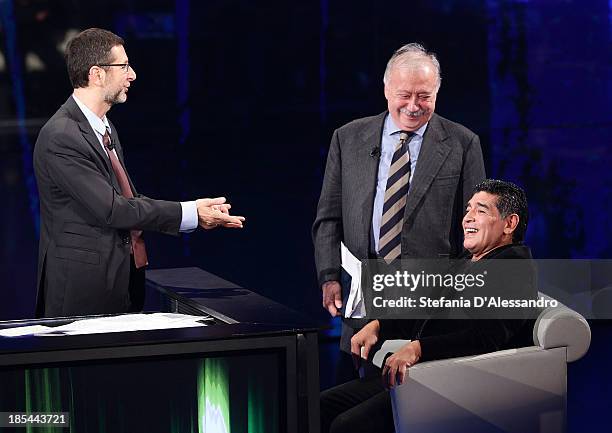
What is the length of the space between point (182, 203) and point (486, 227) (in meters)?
0.96

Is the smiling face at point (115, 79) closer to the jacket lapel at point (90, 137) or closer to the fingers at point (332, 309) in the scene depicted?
the jacket lapel at point (90, 137)

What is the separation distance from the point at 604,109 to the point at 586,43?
43 cm

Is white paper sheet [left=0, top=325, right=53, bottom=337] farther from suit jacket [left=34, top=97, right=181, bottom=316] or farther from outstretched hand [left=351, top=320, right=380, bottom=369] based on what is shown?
outstretched hand [left=351, top=320, right=380, bottom=369]

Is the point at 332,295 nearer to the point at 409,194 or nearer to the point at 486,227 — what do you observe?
the point at 409,194

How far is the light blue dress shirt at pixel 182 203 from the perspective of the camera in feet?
11.5

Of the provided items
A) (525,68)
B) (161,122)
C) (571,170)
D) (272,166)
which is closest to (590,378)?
(571,170)

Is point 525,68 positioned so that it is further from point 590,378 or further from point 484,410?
point 484,410

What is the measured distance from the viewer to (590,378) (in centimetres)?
540

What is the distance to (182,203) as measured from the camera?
3.52 metres

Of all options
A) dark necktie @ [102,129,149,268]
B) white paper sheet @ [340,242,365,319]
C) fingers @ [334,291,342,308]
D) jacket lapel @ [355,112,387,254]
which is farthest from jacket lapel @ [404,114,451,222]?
dark necktie @ [102,129,149,268]

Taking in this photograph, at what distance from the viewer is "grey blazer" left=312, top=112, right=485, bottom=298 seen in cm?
364

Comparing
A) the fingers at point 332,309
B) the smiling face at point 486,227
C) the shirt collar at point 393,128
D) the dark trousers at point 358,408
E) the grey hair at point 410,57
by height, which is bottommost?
A: the dark trousers at point 358,408

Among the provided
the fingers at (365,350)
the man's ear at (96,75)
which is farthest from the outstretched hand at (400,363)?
the man's ear at (96,75)

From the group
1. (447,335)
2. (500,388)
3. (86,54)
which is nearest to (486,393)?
(500,388)
